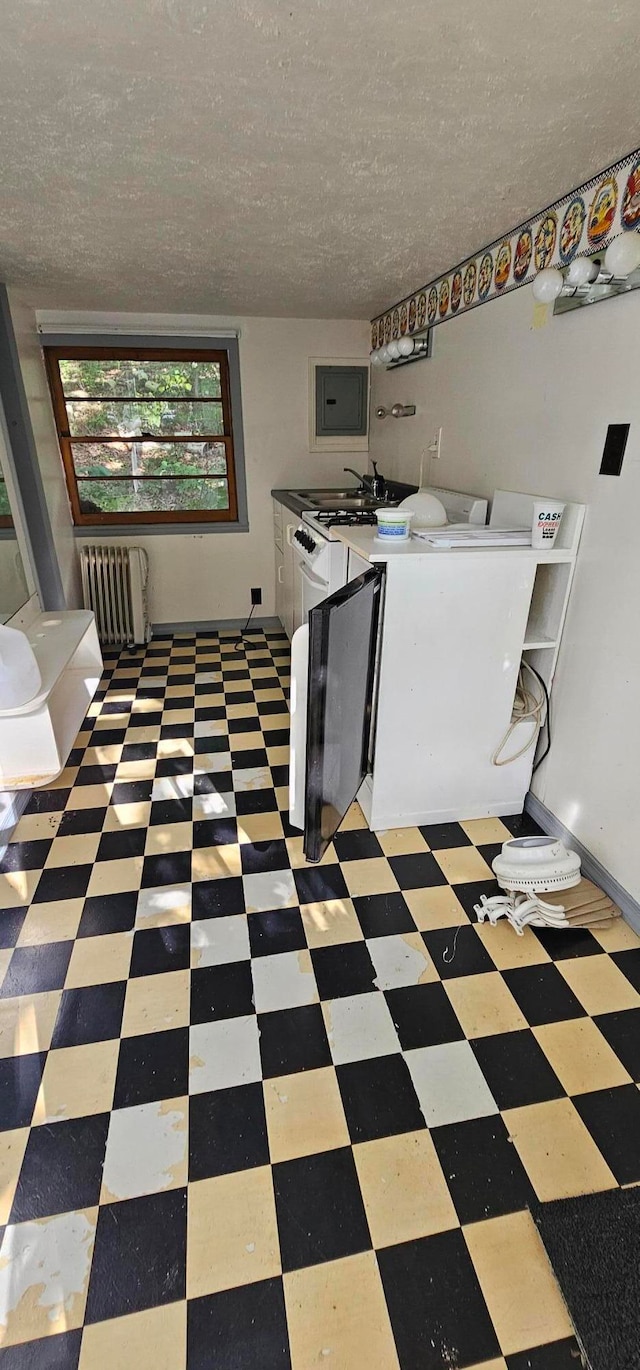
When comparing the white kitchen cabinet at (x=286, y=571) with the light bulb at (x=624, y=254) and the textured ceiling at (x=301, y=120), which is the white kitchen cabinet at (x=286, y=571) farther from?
the light bulb at (x=624, y=254)

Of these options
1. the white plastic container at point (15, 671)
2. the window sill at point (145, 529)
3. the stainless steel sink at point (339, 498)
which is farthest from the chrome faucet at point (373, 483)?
the white plastic container at point (15, 671)

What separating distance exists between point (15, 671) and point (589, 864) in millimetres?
1880

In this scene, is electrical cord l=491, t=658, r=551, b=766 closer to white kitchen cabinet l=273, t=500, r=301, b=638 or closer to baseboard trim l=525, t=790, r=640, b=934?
baseboard trim l=525, t=790, r=640, b=934

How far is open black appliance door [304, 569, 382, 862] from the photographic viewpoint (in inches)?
56.1

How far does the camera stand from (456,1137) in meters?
1.20

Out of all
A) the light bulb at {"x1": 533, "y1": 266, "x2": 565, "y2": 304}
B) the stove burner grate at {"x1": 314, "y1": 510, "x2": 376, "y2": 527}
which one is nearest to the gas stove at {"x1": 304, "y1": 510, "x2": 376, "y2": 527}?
the stove burner grate at {"x1": 314, "y1": 510, "x2": 376, "y2": 527}

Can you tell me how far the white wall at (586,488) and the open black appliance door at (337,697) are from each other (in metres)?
0.66

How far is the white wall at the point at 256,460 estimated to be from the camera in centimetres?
357

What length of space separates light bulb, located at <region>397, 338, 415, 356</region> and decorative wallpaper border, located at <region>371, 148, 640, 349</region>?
101 mm

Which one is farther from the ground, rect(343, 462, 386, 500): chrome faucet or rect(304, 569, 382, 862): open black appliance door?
rect(343, 462, 386, 500): chrome faucet

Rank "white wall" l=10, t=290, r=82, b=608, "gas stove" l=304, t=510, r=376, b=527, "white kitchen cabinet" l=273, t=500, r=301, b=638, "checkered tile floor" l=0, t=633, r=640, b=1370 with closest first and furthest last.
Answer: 1. "checkered tile floor" l=0, t=633, r=640, b=1370
2. "gas stove" l=304, t=510, r=376, b=527
3. "white wall" l=10, t=290, r=82, b=608
4. "white kitchen cabinet" l=273, t=500, r=301, b=638

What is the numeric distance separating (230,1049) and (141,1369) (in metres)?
0.51

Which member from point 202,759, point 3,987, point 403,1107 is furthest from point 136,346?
point 403,1107

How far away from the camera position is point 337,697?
5.18ft
